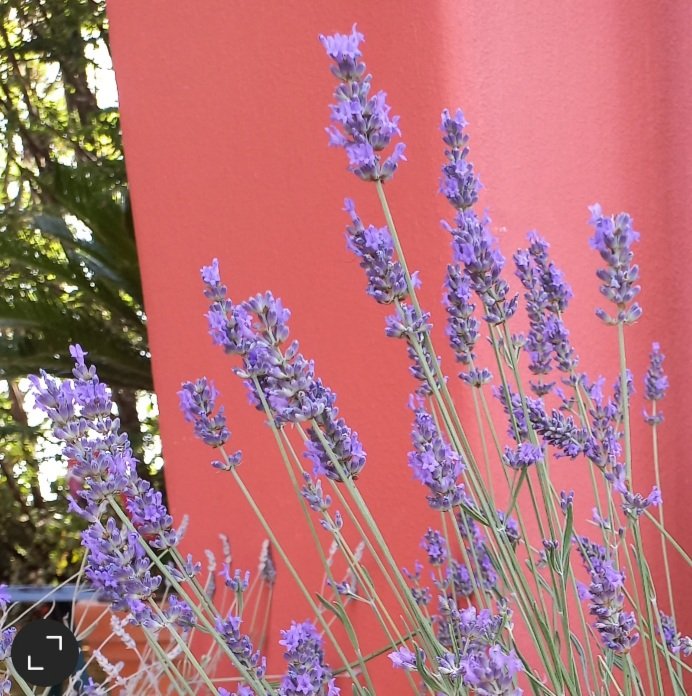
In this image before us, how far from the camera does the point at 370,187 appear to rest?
4.77 feet

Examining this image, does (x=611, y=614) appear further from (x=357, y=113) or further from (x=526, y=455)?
(x=357, y=113)

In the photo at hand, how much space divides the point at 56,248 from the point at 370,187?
3561mm

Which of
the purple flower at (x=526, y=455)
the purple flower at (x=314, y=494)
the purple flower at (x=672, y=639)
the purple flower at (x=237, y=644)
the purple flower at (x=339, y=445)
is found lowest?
the purple flower at (x=672, y=639)

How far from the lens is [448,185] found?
0.81 m

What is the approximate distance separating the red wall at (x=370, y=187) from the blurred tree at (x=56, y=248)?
5.15 feet

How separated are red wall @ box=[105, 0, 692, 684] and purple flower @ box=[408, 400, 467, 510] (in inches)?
25.8

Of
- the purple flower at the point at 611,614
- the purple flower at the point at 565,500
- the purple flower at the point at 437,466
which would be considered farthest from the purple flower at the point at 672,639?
the purple flower at the point at 437,466

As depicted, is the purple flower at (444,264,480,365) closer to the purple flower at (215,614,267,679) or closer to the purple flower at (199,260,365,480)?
the purple flower at (199,260,365,480)

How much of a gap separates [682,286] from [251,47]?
0.96 metres

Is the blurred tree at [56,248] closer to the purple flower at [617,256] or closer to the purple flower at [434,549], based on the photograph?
the purple flower at [434,549]

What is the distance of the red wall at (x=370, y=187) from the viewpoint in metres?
1.42

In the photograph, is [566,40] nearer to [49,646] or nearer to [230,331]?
[230,331]

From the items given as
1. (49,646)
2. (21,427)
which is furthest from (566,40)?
(21,427)

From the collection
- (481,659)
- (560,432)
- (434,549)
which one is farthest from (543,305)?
(481,659)
